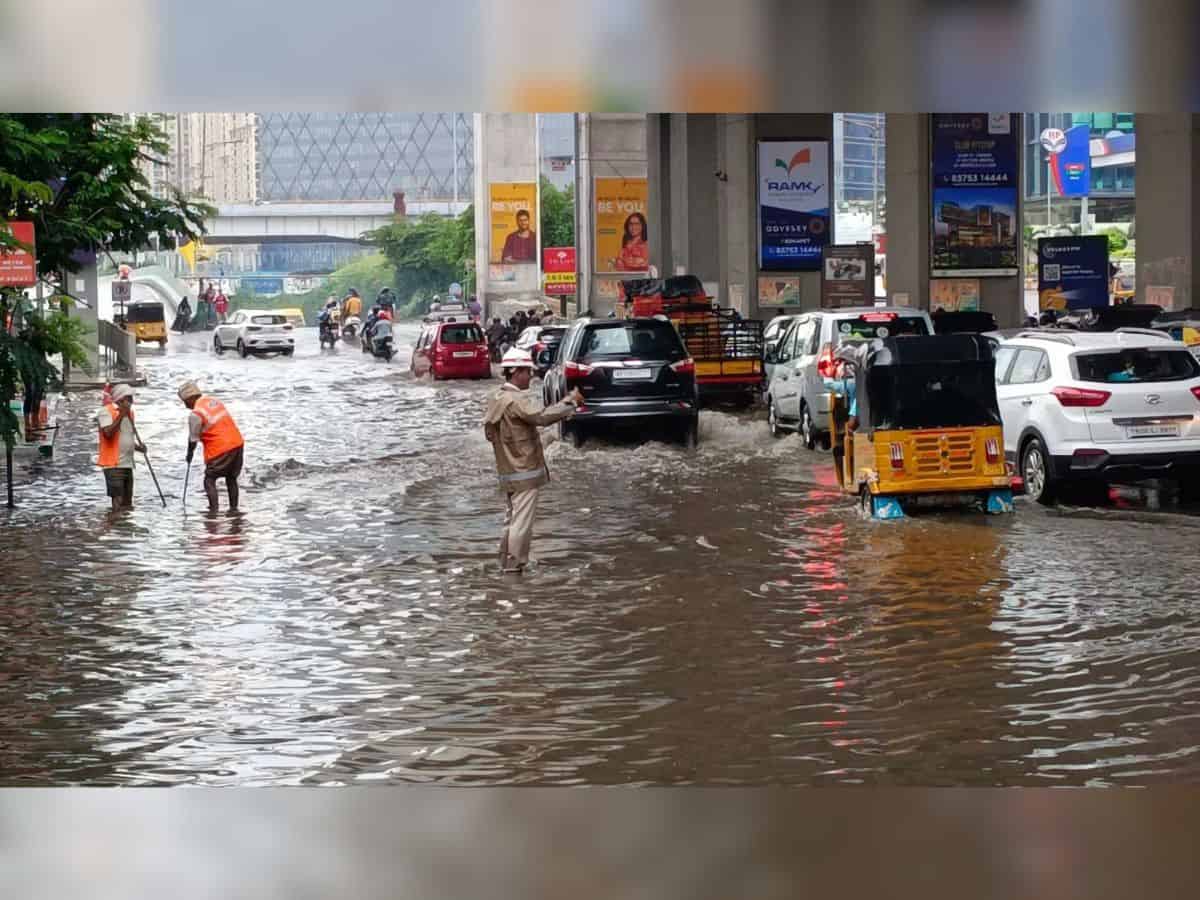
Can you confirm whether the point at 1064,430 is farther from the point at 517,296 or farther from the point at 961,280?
the point at 517,296

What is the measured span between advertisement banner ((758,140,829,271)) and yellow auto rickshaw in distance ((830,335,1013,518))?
3034 centimetres

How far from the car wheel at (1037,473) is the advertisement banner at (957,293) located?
20859 mm

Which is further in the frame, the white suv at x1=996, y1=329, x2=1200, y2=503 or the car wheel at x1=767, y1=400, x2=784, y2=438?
the car wheel at x1=767, y1=400, x2=784, y2=438

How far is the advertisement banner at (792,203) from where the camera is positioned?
47531 millimetres

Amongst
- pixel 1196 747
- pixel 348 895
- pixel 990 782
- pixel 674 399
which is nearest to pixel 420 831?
pixel 348 895

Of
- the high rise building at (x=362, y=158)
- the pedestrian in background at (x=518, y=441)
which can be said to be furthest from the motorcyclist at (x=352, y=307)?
the high rise building at (x=362, y=158)

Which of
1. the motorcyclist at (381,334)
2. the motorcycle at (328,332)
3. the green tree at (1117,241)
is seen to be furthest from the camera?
the green tree at (1117,241)

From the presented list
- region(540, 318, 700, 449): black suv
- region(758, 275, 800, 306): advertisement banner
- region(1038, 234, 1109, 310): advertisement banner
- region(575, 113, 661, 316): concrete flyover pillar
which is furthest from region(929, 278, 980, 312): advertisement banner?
region(575, 113, 661, 316): concrete flyover pillar

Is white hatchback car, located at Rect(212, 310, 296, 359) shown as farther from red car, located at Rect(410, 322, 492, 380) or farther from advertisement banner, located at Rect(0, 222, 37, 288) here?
advertisement banner, located at Rect(0, 222, 37, 288)

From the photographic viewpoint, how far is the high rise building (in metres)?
188

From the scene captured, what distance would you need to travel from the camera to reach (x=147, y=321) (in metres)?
71.6

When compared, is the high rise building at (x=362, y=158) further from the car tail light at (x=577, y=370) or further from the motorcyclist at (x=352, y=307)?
the car tail light at (x=577, y=370)

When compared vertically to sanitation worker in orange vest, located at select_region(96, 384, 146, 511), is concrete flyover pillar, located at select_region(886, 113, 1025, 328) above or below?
above

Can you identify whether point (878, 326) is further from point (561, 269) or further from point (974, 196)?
point (561, 269)
